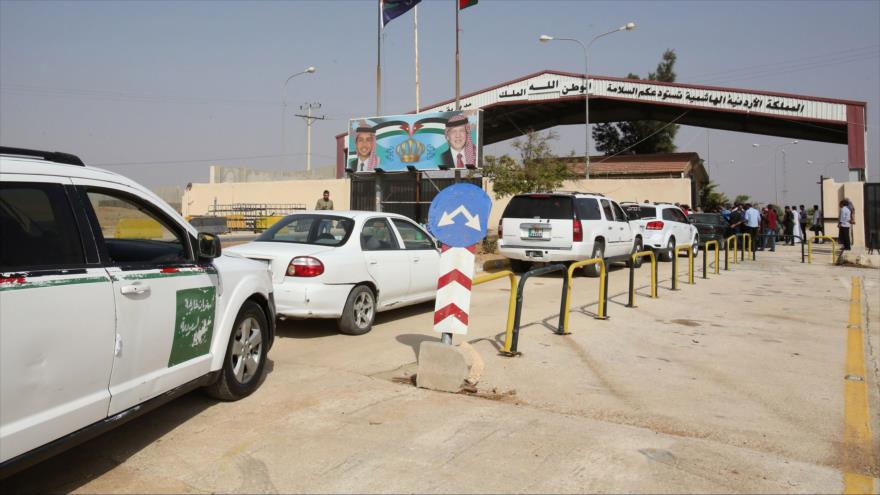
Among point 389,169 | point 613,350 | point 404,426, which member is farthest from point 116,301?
point 389,169

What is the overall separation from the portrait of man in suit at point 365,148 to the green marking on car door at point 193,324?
19474mm

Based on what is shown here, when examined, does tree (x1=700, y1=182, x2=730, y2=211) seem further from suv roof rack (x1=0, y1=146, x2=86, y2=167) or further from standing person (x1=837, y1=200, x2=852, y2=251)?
suv roof rack (x1=0, y1=146, x2=86, y2=167)

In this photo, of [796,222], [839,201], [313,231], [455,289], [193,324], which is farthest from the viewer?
[839,201]

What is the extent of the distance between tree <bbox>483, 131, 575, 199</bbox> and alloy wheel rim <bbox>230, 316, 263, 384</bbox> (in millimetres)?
19126

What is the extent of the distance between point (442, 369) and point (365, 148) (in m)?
19.2

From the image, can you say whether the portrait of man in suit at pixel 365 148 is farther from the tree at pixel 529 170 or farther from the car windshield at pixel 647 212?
the car windshield at pixel 647 212

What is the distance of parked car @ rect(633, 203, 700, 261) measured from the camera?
743 inches

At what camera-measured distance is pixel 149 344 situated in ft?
13.3

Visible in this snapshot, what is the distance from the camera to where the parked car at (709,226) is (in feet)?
76.7

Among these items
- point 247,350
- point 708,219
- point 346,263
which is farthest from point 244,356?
point 708,219

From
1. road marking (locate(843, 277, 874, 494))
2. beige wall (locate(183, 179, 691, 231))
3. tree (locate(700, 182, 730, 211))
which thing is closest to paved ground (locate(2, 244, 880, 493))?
road marking (locate(843, 277, 874, 494))

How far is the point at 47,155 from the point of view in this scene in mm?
3736

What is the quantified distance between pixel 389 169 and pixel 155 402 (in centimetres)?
1989

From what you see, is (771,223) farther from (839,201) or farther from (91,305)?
(91,305)
